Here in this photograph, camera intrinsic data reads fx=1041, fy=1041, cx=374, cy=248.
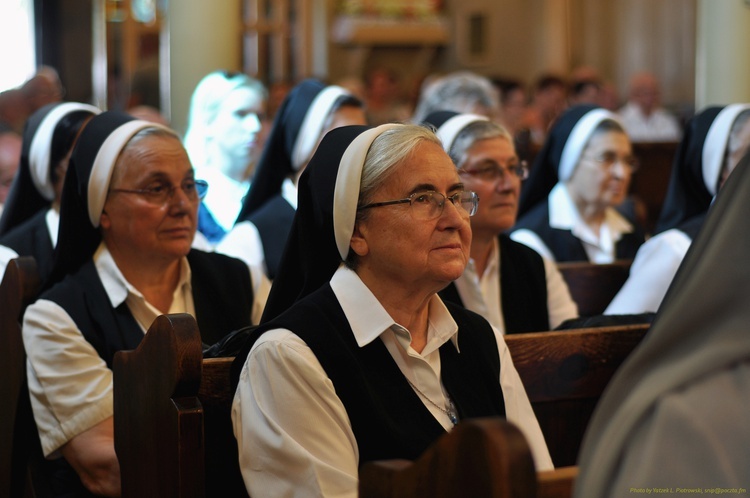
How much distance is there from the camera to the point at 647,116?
479 inches

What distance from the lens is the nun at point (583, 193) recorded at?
17.7ft

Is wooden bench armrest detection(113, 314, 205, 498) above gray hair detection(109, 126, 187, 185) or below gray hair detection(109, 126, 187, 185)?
Answer: below

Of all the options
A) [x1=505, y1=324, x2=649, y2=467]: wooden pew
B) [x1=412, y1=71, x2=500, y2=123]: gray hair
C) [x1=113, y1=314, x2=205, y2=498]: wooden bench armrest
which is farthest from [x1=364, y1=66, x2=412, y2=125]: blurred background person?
[x1=113, y1=314, x2=205, y2=498]: wooden bench armrest

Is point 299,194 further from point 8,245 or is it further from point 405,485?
point 8,245

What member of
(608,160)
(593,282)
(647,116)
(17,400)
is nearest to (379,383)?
(17,400)

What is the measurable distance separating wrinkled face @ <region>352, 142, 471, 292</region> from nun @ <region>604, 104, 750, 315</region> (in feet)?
5.90

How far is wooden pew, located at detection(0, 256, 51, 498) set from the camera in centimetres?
321

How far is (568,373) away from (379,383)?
84 centimetres

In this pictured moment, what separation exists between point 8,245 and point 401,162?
2.14 metres

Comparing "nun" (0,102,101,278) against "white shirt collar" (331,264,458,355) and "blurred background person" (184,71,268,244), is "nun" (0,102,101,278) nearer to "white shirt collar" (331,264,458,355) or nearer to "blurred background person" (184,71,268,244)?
"blurred background person" (184,71,268,244)

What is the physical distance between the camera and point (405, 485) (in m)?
1.78

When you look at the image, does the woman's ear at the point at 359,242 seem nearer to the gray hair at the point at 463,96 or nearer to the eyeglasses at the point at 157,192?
the eyeglasses at the point at 157,192

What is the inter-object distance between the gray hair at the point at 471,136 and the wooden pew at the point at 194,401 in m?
1.23

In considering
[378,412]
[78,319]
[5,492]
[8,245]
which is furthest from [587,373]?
[8,245]
